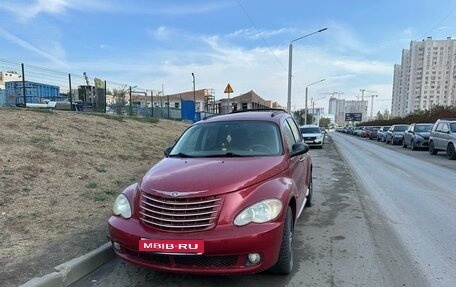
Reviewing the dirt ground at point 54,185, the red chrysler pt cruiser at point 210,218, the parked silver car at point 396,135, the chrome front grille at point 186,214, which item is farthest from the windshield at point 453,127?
the chrome front grille at point 186,214

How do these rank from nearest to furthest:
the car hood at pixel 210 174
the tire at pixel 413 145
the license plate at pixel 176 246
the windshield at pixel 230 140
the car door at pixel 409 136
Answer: the license plate at pixel 176 246
the car hood at pixel 210 174
the windshield at pixel 230 140
the tire at pixel 413 145
the car door at pixel 409 136

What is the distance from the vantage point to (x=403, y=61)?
92250mm

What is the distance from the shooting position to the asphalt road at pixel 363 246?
388 cm

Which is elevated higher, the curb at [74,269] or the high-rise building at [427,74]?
the high-rise building at [427,74]

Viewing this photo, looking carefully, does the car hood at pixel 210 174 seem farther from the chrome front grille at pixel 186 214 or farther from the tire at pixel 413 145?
the tire at pixel 413 145

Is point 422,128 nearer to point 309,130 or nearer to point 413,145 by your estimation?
point 413,145

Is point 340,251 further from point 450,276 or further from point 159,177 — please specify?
point 159,177

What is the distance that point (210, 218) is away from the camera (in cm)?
344

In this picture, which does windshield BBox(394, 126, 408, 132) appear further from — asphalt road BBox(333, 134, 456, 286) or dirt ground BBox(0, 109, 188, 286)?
dirt ground BBox(0, 109, 188, 286)

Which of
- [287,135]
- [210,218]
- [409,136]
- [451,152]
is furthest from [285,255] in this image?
[409,136]

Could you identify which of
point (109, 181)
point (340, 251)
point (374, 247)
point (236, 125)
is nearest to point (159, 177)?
point (236, 125)

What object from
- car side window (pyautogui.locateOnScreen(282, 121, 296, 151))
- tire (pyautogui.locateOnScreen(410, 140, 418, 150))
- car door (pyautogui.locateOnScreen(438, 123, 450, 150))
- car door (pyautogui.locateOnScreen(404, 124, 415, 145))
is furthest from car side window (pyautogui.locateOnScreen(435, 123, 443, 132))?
car side window (pyautogui.locateOnScreen(282, 121, 296, 151))

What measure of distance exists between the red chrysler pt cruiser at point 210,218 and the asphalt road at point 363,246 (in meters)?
0.44

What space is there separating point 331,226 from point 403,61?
322 ft
